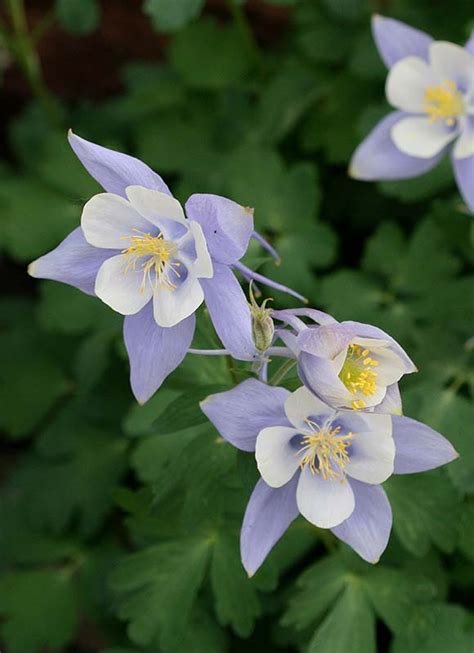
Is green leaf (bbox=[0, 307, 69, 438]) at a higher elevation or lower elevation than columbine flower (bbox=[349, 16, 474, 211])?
lower

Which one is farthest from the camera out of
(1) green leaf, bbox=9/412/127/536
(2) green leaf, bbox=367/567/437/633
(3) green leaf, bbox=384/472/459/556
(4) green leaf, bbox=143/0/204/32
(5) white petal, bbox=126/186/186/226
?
(1) green leaf, bbox=9/412/127/536

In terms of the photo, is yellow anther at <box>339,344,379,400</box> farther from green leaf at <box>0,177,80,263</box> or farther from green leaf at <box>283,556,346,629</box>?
green leaf at <box>0,177,80,263</box>

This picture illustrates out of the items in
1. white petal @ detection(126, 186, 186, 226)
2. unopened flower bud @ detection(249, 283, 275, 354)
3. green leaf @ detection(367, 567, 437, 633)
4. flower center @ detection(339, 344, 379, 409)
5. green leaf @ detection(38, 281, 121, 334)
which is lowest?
green leaf @ detection(38, 281, 121, 334)

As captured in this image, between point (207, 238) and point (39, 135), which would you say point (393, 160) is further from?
point (39, 135)

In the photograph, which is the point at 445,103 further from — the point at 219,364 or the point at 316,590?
the point at 316,590

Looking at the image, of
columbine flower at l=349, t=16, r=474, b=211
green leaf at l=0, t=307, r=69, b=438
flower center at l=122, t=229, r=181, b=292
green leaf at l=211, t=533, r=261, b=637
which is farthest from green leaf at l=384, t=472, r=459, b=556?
green leaf at l=0, t=307, r=69, b=438

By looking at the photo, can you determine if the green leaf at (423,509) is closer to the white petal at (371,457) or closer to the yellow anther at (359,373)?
the white petal at (371,457)

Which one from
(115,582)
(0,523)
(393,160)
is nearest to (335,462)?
→ (115,582)

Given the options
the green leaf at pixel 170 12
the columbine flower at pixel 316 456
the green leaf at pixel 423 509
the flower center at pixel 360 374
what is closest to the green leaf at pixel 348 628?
the green leaf at pixel 423 509
